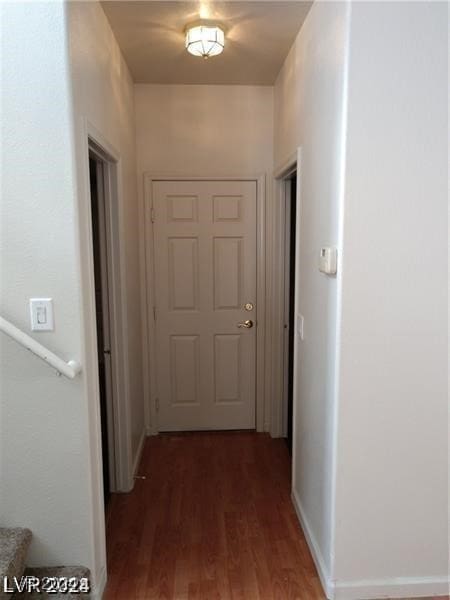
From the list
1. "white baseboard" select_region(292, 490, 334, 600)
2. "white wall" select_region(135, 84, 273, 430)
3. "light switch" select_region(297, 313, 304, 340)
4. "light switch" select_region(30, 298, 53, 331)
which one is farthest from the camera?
"white wall" select_region(135, 84, 273, 430)

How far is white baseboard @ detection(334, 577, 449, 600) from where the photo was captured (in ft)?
5.63

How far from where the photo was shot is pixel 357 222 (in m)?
1.55

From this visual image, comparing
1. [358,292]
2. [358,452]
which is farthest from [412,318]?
[358,452]

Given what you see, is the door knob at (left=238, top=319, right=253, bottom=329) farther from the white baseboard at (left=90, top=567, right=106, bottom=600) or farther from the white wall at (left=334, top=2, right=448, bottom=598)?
the white baseboard at (left=90, top=567, right=106, bottom=600)

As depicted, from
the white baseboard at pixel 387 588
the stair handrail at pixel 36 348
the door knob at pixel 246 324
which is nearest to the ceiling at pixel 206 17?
the stair handrail at pixel 36 348

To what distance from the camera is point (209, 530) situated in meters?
2.15

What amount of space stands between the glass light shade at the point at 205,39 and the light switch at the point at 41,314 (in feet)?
4.81

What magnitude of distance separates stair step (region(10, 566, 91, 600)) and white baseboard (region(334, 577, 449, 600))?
1022mm

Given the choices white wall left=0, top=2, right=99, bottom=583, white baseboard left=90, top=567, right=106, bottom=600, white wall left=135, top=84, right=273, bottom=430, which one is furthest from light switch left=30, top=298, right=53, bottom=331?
white wall left=135, top=84, right=273, bottom=430

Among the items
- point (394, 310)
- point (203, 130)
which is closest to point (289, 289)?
point (203, 130)

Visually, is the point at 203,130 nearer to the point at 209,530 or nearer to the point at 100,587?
the point at 209,530

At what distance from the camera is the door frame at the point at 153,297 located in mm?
2949

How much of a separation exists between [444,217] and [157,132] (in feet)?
6.69

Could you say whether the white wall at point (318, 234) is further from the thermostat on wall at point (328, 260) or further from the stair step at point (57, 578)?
the stair step at point (57, 578)
